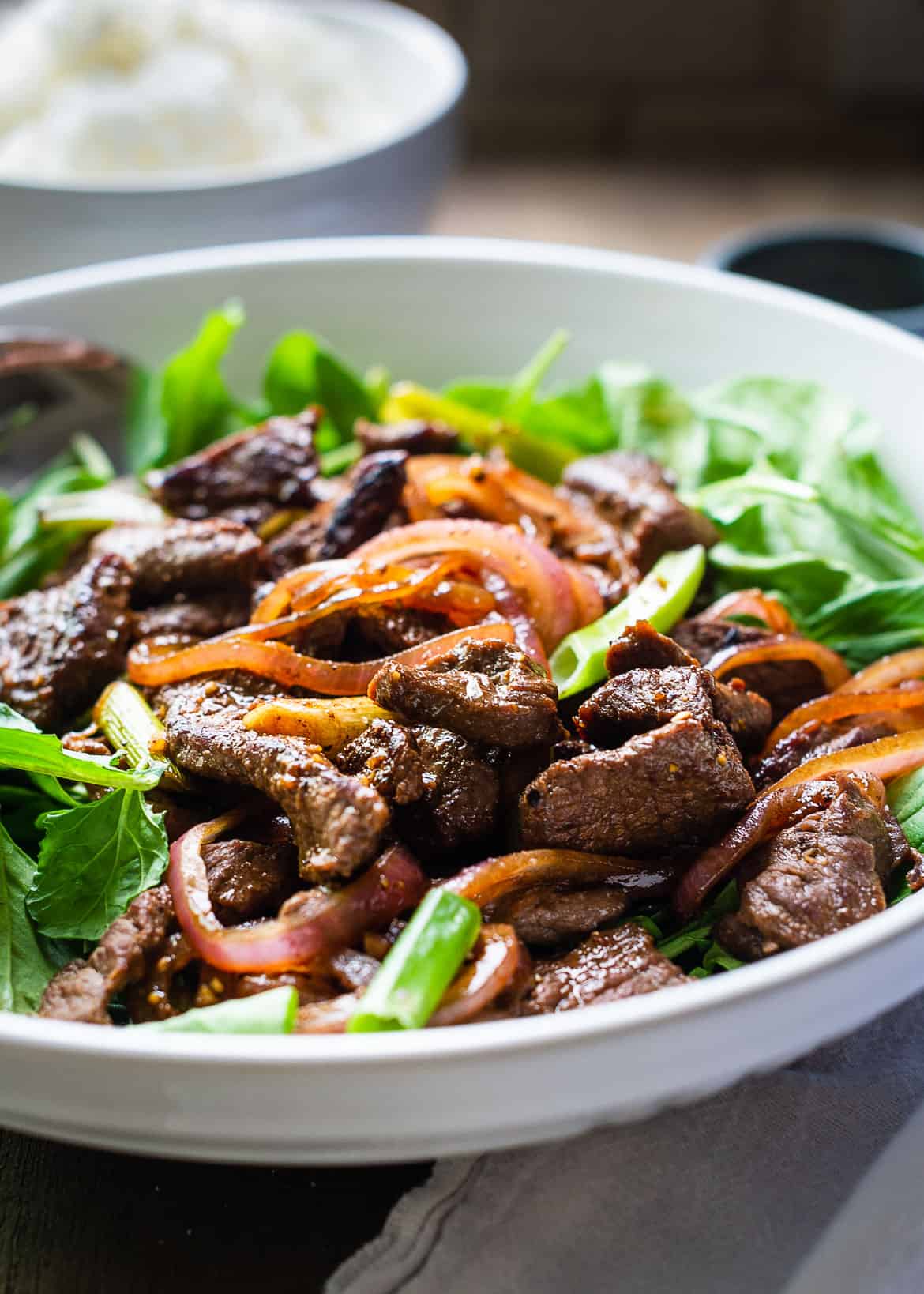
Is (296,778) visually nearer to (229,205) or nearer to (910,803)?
(910,803)

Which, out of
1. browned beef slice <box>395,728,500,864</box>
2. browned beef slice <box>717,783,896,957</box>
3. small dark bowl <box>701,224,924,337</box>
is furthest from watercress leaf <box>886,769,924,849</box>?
small dark bowl <box>701,224,924,337</box>

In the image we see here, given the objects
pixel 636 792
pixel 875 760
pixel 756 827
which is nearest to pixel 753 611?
pixel 875 760

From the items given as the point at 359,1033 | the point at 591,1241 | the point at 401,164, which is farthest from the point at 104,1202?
the point at 401,164

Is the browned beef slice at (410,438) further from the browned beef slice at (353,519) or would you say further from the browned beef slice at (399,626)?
the browned beef slice at (399,626)

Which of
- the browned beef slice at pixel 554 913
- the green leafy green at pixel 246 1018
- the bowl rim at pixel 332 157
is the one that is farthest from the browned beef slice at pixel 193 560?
the bowl rim at pixel 332 157

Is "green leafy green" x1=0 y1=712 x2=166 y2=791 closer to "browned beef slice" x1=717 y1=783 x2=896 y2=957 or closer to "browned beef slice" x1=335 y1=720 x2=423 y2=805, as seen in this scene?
"browned beef slice" x1=335 y1=720 x2=423 y2=805

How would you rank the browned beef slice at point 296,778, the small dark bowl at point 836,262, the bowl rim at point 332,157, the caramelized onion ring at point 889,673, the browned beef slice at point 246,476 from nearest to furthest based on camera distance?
1. the browned beef slice at point 296,778
2. the caramelized onion ring at point 889,673
3. the browned beef slice at point 246,476
4. the bowl rim at point 332,157
5. the small dark bowl at point 836,262
